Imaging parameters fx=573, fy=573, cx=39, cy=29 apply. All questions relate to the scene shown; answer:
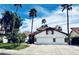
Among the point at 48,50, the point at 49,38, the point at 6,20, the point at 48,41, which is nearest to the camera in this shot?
the point at 6,20

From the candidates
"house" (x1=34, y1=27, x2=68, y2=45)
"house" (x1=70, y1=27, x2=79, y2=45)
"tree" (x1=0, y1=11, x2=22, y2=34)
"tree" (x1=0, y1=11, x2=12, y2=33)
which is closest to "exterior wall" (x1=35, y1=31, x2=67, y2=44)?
"house" (x1=34, y1=27, x2=68, y2=45)

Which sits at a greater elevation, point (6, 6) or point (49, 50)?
point (6, 6)

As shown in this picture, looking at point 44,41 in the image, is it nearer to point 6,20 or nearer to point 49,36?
point 49,36

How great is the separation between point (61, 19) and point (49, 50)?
4.68 ft

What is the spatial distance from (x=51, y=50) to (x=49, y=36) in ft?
3.19

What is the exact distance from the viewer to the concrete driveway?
24.4 meters

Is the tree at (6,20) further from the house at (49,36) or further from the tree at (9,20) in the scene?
the house at (49,36)

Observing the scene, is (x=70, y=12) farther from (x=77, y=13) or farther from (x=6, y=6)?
(x=6, y=6)

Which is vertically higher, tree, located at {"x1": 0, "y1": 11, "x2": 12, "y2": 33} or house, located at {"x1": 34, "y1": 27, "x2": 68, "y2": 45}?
tree, located at {"x1": 0, "y1": 11, "x2": 12, "y2": 33}

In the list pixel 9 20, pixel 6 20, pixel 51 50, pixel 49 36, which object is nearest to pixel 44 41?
pixel 49 36

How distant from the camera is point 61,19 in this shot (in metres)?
24.6

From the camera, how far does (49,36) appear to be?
2541 cm

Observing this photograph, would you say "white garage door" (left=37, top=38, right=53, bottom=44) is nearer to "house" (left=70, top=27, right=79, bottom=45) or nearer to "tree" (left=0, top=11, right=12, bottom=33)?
"house" (left=70, top=27, right=79, bottom=45)
